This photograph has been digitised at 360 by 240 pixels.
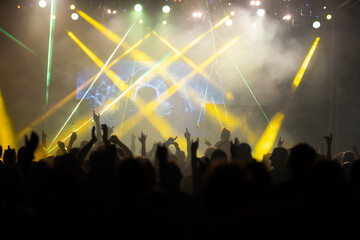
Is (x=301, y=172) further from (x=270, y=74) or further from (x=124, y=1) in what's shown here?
(x=270, y=74)

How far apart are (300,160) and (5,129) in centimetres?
1134

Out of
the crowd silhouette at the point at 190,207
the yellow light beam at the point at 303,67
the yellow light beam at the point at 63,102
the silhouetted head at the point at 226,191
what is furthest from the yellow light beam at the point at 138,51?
the silhouetted head at the point at 226,191

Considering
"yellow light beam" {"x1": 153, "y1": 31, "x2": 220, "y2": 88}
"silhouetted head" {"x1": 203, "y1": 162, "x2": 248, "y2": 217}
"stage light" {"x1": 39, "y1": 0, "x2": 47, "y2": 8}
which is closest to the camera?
"silhouetted head" {"x1": 203, "y1": 162, "x2": 248, "y2": 217}

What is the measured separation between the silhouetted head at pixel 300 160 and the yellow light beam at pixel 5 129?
11.1 meters

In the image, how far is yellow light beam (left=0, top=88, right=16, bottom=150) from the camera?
11531 millimetres

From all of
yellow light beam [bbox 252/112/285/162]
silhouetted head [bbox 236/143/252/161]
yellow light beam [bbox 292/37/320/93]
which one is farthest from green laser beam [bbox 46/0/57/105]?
silhouetted head [bbox 236/143/252/161]

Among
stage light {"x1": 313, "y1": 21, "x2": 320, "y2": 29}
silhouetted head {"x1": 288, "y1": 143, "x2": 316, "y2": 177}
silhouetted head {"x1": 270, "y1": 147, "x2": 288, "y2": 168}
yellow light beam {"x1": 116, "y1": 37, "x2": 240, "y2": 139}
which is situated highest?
stage light {"x1": 313, "y1": 21, "x2": 320, "y2": 29}

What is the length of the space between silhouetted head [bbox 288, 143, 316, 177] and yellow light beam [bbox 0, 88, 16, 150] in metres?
11.1

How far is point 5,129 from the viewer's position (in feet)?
38.2

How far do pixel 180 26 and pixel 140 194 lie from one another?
10045 millimetres

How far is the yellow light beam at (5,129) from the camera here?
1153cm

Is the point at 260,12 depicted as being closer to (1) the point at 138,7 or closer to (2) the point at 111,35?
(1) the point at 138,7

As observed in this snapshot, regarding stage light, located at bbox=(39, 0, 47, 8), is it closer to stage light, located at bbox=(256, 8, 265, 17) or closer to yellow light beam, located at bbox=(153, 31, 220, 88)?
yellow light beam, located at bbox=(153, 31, 220, 88)

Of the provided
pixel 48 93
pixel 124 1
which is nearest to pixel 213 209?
pixel 124 1
